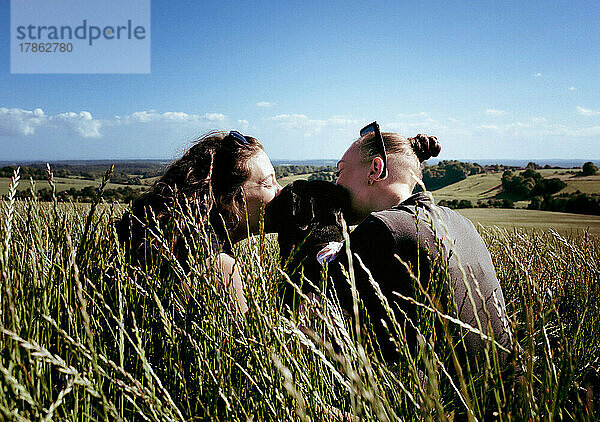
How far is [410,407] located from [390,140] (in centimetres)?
238

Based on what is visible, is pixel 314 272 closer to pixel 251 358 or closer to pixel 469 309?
pixel 469 309

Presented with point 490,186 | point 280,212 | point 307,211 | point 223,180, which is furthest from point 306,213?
point 490,186

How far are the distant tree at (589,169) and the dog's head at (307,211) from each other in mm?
9522

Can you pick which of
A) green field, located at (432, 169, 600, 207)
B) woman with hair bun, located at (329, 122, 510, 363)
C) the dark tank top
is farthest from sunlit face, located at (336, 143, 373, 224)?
green field, located at (432, 169, 600, 207)

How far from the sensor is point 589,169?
33.3 ft

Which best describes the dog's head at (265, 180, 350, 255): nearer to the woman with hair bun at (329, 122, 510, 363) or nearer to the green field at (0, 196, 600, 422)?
the woman with hair bun at (329, 122, 510, 363)

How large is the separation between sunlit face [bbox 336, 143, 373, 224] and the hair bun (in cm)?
49

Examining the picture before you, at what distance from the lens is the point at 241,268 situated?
48.3 inches

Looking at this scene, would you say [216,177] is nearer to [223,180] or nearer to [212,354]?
[223,180]

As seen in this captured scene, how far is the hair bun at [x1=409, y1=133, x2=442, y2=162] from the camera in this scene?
329 cm

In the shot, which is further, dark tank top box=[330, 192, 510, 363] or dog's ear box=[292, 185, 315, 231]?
dog's ear box=[292, 185, 315, 231]

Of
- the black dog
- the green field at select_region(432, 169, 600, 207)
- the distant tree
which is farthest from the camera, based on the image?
the distant tree

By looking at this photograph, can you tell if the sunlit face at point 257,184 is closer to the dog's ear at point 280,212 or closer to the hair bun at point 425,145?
the dog's ear at point 280,212

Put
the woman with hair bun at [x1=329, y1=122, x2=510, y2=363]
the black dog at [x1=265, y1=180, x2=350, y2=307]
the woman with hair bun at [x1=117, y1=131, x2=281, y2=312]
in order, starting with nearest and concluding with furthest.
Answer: the woman with hair bun at [x1=329, y1=122, x2=510, y2=363]
the woman with hair bun at [x1=117, y1=131, x2=281, y2=312]
the black dog at [x1=265, y1=180, x2=350, y2=307]
